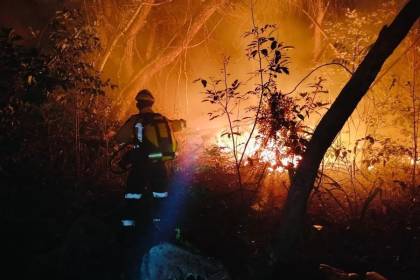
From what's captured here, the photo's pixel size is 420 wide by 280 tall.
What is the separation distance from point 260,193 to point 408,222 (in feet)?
8.18

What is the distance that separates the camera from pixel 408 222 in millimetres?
5988

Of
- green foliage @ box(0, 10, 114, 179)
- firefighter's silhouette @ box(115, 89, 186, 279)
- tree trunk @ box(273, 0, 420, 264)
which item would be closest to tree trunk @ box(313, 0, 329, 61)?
green foliage @ box(0, 10, 114, 179)

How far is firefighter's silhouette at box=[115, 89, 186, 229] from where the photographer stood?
5.73 m

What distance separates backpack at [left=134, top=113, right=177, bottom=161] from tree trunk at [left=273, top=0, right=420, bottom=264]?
2159 millimetres

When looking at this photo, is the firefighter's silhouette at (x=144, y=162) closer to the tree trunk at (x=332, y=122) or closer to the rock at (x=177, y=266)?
the rock at (x=177, y=266)

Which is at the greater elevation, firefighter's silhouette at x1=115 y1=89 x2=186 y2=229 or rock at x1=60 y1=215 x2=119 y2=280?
firefighter's silhouette at x1=115 y1=89 x2=186 y2=229

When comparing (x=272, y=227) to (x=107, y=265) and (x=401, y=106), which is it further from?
(x=401, y=106)

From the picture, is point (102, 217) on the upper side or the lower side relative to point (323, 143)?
lower

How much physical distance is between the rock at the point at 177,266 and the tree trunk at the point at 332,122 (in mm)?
783

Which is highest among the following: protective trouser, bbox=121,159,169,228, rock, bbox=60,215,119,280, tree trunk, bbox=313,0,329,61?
tree trunk, bbox=313,0,329,61

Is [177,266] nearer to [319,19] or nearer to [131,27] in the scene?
[131,27]

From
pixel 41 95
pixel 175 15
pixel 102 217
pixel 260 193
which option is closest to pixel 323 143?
pixel 260 193

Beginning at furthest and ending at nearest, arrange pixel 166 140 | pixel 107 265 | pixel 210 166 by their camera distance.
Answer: pixel 210 166, pixel 166 140, pixel 107 265

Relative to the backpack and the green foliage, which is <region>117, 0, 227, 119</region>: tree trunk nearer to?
the green foliage
